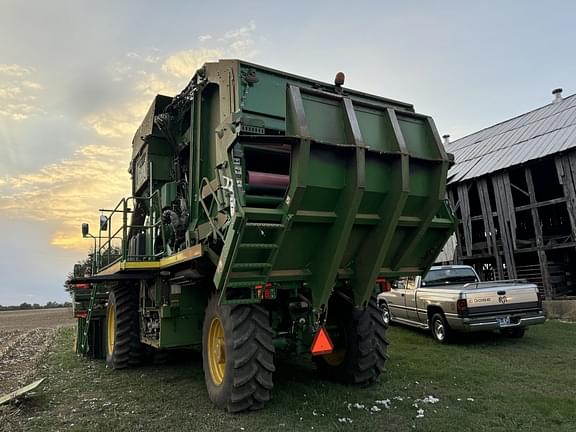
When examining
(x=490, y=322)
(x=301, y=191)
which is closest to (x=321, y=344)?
(x=301, y=191)

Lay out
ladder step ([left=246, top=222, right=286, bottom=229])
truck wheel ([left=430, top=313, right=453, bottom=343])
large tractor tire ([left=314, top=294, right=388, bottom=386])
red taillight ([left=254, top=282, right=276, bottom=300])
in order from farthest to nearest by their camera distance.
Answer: truck wheel ([left=430, top=313, right=453, bottom=343]) → large tractor tire ([left=314, top=294, right=388, bottom=386]) → red taillight ([left=254, top=282, right=276, bottom=300]) → ladder step ([left=246, top=222, right=286, bottom=229])

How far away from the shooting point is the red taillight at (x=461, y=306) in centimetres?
878

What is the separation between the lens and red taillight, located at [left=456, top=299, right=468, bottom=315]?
878 cm

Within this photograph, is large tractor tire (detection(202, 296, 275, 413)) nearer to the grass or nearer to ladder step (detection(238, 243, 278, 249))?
the grass

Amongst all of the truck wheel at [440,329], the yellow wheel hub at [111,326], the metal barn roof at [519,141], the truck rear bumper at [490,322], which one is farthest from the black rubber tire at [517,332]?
the metal barn roof at [519,141]

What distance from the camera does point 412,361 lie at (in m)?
7.62

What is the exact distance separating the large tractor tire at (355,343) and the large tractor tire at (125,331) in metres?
3.67

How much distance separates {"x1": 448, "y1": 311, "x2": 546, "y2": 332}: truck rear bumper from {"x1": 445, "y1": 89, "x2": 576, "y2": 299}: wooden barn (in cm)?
813

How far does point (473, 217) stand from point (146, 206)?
50.0 ft

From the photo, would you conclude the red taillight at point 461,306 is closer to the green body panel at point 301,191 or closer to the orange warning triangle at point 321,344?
the green body panel at point 301,191

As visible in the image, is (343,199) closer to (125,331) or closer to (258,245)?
(258,245)

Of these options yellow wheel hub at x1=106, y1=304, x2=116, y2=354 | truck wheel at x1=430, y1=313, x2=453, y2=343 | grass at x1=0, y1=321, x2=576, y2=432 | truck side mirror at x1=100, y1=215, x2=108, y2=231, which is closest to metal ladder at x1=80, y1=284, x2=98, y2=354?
yellow wheel hub at x1=106, y1=304, x2=116, y2=354

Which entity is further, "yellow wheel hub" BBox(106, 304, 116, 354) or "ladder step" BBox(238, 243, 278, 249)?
"yellow wheel hub" BBox(106, 304, 116, 354)

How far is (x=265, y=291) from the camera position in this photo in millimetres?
4957
